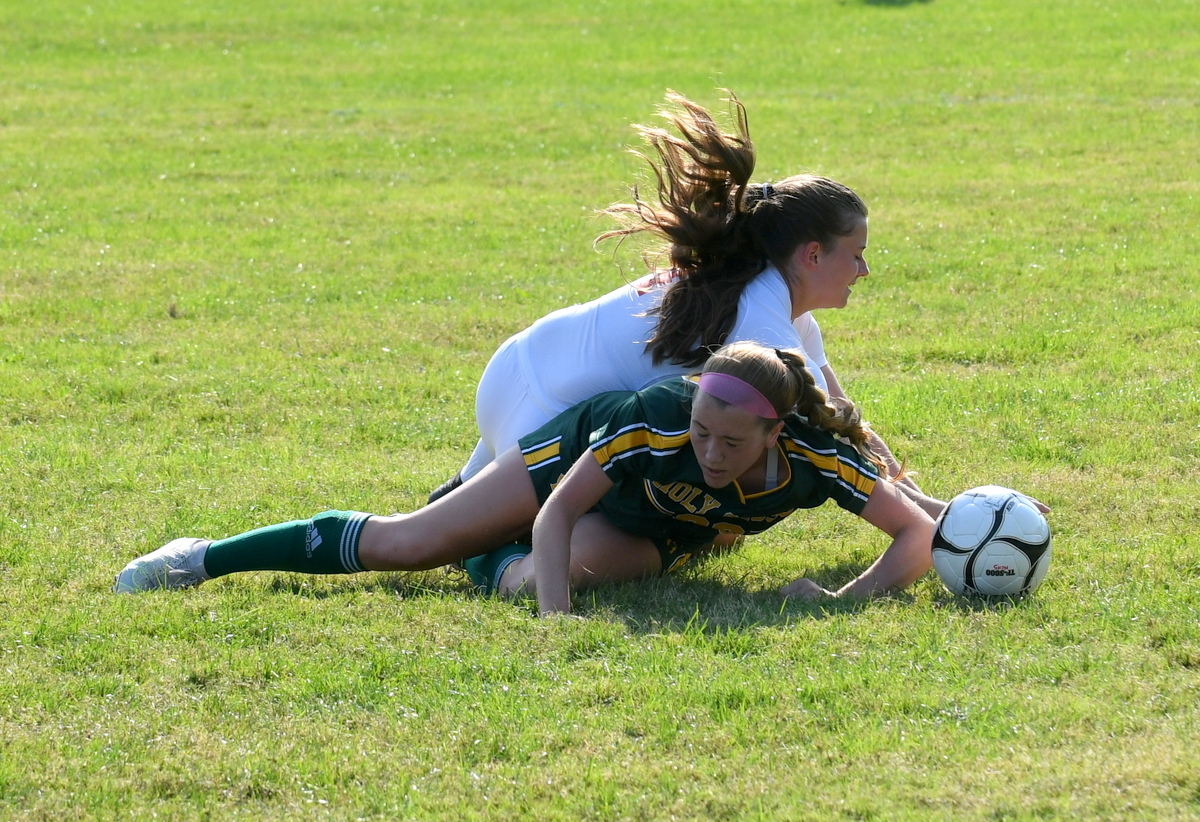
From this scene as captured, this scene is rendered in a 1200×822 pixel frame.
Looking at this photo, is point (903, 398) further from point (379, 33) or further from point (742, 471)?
point (379, 33)

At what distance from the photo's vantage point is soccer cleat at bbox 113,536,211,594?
5.21 m

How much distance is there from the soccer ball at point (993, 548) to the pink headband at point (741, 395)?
932 mm

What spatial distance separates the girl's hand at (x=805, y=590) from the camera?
497 centimetres

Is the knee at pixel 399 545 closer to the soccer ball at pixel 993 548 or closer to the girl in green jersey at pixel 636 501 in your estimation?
the girl in green jersey at pixel 636 501

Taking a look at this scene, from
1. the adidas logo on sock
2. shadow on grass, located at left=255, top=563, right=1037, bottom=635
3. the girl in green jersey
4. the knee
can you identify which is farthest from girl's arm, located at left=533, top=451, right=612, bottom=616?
the adidas logo on sock

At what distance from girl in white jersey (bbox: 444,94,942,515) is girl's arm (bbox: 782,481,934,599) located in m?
0.40

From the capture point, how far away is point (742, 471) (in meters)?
4.69

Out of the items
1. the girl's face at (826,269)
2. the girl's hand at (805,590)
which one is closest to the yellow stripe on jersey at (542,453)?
the girl's hand at (805,590)

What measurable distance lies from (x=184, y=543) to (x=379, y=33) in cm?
2417

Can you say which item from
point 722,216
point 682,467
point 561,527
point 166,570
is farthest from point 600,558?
point 166,570

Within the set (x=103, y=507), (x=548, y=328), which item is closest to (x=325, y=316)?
(x=103, y=507)

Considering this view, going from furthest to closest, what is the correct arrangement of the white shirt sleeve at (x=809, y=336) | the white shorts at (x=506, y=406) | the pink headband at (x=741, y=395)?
1. the white shirt sleeve at (x=809, y=336)
2. the white shorts at (x=506, y=406)
3. the pink headband at (x=741, y=395)

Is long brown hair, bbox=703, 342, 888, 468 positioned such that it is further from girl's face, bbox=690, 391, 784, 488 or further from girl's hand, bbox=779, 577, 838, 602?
girl's hand, bbox=779, 577, 838, 602

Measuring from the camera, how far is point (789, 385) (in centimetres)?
456
